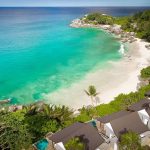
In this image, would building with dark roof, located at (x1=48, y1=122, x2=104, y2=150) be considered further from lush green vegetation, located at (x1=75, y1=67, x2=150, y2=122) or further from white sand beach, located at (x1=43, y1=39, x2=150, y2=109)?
white sand beach, located at (x1=43, y1=39, x2=150, y2=109)

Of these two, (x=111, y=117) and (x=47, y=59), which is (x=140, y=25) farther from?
(x=111, y=117)

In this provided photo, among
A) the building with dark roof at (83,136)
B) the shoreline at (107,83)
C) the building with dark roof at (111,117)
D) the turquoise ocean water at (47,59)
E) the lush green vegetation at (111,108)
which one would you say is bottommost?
the turquoise ocean water at (47,59)

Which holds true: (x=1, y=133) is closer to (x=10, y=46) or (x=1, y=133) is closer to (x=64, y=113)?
(x=64, y=113)

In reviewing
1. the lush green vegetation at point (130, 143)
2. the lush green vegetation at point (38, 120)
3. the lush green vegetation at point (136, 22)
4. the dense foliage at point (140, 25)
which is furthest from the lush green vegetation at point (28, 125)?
the lush green vegetation at point (136, 22)

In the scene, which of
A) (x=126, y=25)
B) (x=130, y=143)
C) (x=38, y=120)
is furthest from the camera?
(x=126, y=25)

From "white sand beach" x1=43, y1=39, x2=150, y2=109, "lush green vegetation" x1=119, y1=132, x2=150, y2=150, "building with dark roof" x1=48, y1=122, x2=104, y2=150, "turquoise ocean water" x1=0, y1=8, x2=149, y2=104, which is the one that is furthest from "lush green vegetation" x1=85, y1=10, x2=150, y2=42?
"lush green vegetation" x1=119, y1=132, x2=150, y2=150

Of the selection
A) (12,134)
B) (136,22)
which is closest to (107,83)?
(12,134)

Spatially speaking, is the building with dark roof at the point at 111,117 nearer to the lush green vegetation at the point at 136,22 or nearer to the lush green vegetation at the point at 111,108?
the lush green vegetation at the point at 111,108
